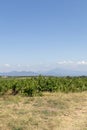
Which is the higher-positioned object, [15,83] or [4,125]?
[15,83]

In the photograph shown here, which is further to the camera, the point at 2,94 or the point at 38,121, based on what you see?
the point at 2,94

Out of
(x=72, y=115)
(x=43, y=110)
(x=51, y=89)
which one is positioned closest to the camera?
(x=72, y=115)

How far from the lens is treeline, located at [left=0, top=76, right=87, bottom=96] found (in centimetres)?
2327

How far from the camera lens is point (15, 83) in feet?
78.7

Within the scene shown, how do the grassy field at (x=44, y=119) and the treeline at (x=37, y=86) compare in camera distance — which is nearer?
the grassy field at (x=44, y=119)

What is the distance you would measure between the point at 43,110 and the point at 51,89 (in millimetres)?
11703

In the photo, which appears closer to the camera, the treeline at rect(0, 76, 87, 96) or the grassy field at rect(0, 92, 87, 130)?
the grassy field at rect(0, 92, 87, 130)

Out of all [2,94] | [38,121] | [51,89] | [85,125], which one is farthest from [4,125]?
[51,89]

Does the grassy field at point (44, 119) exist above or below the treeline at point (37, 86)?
below

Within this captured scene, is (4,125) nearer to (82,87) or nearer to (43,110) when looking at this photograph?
(43,110)

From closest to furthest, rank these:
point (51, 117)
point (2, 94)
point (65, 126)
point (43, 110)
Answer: point (65, 126), point (51, 117), point (43, 110), point (2, 94)

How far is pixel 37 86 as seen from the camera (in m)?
24.7

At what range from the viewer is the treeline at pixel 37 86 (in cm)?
2327

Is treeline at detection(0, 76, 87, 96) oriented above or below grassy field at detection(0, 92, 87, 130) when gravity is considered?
above
